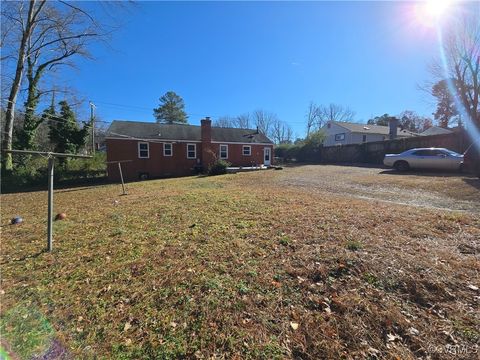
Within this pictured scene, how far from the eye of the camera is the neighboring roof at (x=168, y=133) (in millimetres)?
19562

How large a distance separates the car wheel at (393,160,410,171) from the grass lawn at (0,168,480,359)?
10547 mm

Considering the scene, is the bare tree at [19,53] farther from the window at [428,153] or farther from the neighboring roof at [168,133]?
the window at [428,153]

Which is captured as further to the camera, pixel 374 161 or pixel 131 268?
pixel 374 161

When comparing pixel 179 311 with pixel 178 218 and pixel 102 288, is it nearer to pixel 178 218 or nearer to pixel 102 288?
pixel 102 288

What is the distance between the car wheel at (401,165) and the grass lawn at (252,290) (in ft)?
34.6

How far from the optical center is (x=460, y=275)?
2881 mm

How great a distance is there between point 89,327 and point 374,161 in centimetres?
2498

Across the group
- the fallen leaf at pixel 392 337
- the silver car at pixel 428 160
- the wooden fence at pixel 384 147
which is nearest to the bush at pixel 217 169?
the silver car at pixel 428 160

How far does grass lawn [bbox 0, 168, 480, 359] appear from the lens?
6.94 feet

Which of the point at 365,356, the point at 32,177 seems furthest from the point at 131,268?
the point at 32,177

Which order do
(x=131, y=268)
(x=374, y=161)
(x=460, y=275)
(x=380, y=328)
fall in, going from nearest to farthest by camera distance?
(x=380, y=328), (x=460, y=275), (x=131, y=268), (x=374, y=161)

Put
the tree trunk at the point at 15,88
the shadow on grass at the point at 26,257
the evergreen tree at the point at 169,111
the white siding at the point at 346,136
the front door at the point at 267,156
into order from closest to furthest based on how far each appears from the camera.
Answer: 1. the shadow on grass at the point at 26,257
2. the tree trunk at the point at 15,88
3. the front door at the point at 267,156
4. the white siding at the point at 346,136
5. the evergreen tree at the point at 169,111

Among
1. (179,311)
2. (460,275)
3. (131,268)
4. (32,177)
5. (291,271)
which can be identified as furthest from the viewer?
(32,177)

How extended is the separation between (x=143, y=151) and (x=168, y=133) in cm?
291
